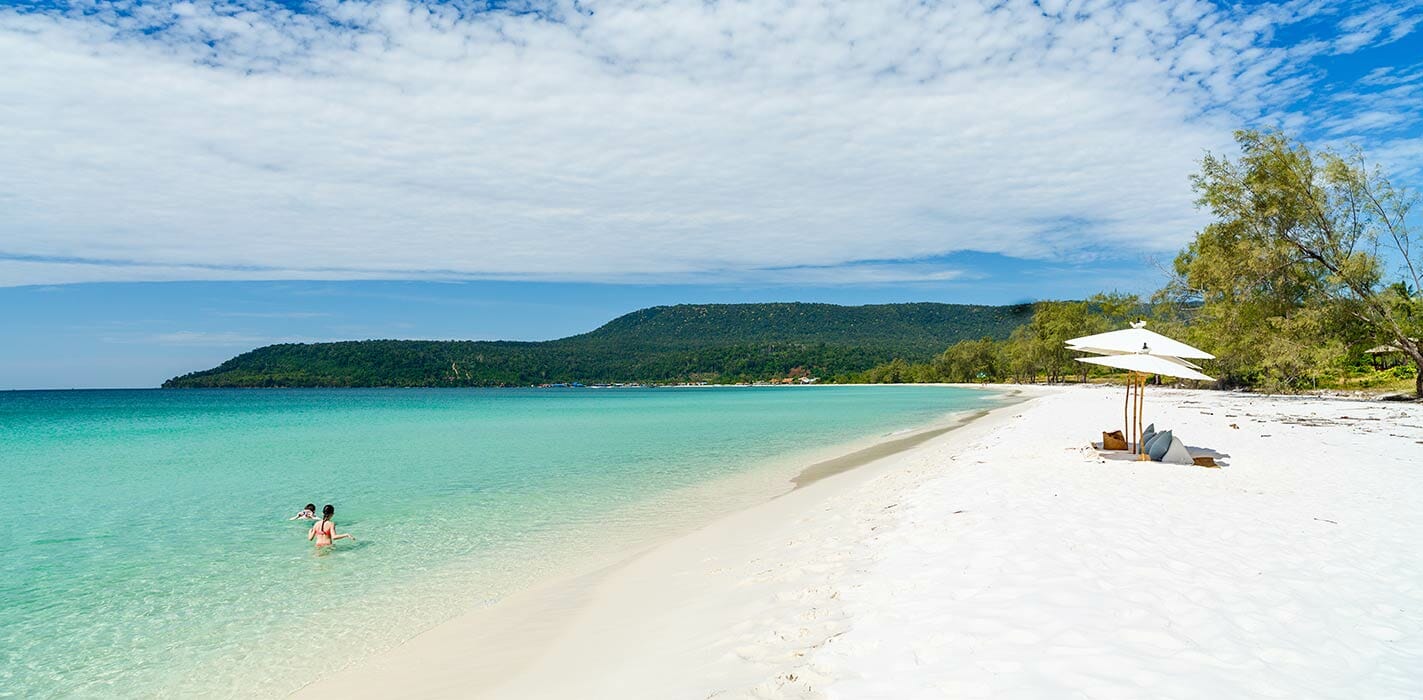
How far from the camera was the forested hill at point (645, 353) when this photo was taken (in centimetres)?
14625

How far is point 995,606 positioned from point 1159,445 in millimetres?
10133

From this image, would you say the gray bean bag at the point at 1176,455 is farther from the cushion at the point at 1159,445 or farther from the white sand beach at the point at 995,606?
the white sand beach at the point at 995,606

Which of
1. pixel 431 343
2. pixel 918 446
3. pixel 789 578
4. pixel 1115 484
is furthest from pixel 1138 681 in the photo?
pixel 431 343

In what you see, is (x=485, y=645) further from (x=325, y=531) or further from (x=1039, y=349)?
(x=1039, y=349)

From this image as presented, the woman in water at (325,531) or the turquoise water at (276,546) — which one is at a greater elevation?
the woman in water at (325,531)

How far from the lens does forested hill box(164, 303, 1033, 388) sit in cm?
14625

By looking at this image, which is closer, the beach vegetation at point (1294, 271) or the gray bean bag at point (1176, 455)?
the gray bean bag at point (1176, 455)

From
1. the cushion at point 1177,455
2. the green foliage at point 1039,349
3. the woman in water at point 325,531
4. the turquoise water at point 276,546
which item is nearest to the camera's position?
the turquoise water at point 276,546

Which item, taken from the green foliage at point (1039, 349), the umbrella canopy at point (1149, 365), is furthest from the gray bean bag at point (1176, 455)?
the green foliage at point (1039, 349)

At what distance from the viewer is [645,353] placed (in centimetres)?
17450

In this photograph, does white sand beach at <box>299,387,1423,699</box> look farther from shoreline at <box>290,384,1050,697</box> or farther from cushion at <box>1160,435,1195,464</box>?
cushion at <box>1160,435,1195,464</box>

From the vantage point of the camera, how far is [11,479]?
19562mm

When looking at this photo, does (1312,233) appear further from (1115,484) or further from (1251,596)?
(1251,596)

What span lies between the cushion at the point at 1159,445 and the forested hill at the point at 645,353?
136347mm
